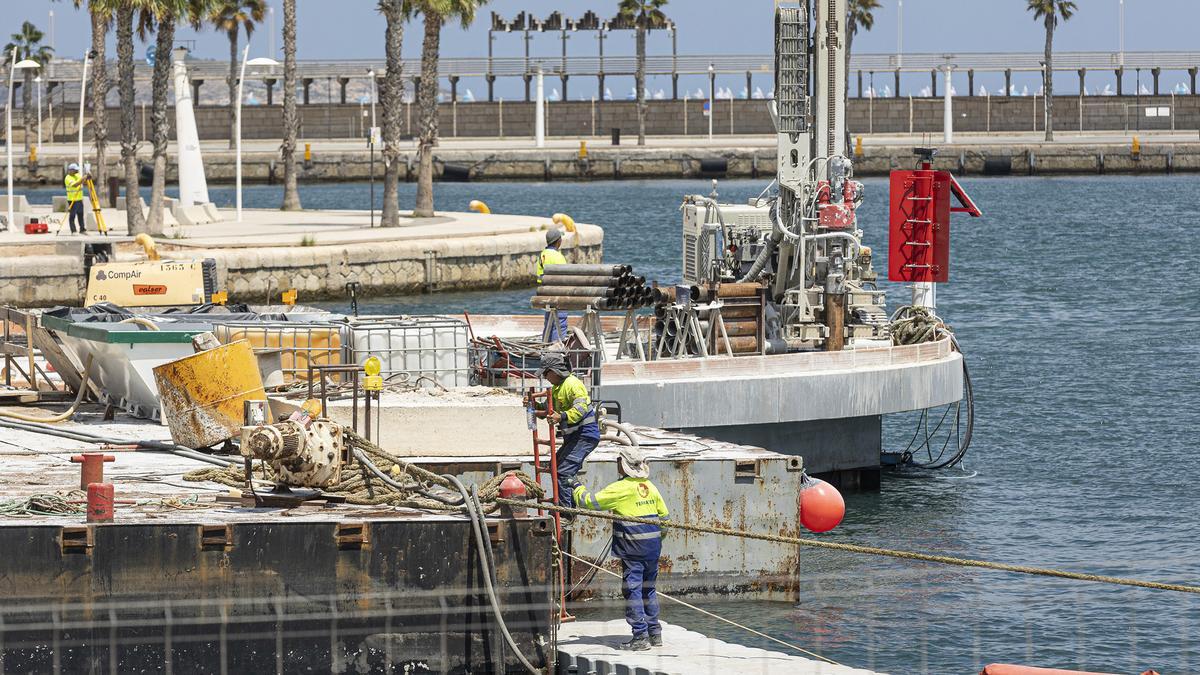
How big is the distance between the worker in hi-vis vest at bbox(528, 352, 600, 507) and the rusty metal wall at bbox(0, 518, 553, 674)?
1.39 meters

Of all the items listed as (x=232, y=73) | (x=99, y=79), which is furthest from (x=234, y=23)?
(x=99, y=79)

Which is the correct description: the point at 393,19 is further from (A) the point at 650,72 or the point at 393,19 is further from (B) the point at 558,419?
(A) the point at 650,72

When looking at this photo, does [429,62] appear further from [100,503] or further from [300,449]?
[100,503]

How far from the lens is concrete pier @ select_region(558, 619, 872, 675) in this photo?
13672 millimetres

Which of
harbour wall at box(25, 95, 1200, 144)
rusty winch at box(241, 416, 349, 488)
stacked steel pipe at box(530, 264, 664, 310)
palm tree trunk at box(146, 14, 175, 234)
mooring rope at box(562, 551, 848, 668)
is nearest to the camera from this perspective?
rusty winch at box(241, 416, 349, 488)

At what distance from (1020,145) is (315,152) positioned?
3854 centimetres

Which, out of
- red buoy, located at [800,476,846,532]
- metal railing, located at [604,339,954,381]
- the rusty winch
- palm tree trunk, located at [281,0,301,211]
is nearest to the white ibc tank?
metal railing, located at [604,339,954,381]

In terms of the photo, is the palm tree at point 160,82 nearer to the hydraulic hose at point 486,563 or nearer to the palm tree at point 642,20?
the hydraulic hose at point 486,563

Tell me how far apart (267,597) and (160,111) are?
35.5 m

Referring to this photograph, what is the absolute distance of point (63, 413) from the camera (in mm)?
19000

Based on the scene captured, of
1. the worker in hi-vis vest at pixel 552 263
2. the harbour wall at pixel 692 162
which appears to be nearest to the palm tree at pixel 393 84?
the worker in hi-vis vest at pixel 552 263

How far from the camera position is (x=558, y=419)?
15133 mm

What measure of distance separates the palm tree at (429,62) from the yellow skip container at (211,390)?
112ft

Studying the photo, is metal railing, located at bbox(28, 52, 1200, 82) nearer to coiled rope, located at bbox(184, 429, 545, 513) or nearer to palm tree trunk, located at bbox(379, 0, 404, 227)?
palm tree trunk, located at bbox(379, 0, 404, 227)
